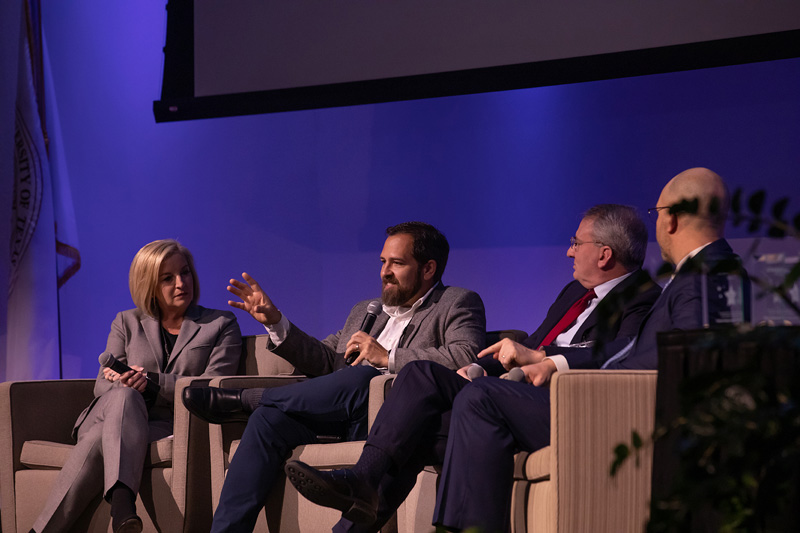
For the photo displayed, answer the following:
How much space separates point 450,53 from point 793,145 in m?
1.67

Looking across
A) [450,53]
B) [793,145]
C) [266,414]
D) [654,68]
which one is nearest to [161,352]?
[266,414]

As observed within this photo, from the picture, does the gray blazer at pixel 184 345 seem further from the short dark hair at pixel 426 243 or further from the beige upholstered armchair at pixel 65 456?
the short dark hair at pixel 426 243

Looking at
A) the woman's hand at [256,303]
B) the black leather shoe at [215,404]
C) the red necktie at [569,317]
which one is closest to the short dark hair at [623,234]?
the red necktie at [569,317]

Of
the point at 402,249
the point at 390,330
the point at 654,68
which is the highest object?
the point at 654,68

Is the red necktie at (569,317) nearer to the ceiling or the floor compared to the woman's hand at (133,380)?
nearer to the ceiling

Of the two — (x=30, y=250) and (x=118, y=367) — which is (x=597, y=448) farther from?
(x=30, y=250)

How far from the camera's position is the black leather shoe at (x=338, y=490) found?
2127 millimetres

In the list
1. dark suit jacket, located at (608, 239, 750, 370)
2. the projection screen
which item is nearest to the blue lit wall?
the projection screen

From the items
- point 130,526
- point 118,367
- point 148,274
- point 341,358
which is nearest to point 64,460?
point 118,367

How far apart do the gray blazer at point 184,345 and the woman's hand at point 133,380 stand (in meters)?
0.16

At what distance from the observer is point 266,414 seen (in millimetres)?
2785

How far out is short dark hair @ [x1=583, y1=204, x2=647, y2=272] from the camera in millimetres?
2959

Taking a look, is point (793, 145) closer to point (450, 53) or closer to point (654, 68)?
point (654, 68)

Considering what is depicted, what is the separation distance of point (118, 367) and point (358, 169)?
1937mm
